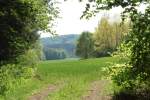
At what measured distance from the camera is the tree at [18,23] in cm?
2664

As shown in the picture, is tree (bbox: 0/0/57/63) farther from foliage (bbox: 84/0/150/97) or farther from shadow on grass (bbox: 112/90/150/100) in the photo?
foliage (bbox: 84/0/150/97)

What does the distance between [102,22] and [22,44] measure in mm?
97421

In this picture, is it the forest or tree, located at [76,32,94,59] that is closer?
the forest

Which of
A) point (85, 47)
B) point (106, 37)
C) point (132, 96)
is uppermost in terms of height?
point (106, 37)

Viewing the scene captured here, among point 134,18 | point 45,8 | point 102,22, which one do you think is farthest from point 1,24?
point 102,22

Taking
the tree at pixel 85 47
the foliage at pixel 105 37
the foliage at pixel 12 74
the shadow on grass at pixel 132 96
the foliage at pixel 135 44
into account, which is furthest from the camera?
the tree at pixel 85 47

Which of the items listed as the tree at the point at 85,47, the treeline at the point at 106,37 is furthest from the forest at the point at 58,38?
the tree at the point at 85,47

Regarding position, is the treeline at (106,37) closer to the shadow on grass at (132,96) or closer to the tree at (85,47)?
the tree at (85,47)

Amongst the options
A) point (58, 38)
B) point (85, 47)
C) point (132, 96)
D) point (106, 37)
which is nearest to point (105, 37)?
point (106, 37)

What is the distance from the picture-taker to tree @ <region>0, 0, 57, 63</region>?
2664 cm

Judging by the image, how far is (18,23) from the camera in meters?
27.2

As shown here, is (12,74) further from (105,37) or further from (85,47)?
(85,47)

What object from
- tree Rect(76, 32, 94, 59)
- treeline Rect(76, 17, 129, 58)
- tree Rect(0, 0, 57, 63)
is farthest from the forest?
tree Rect(76, 32, 94, 59)

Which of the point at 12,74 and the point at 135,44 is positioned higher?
the point at 135,44
